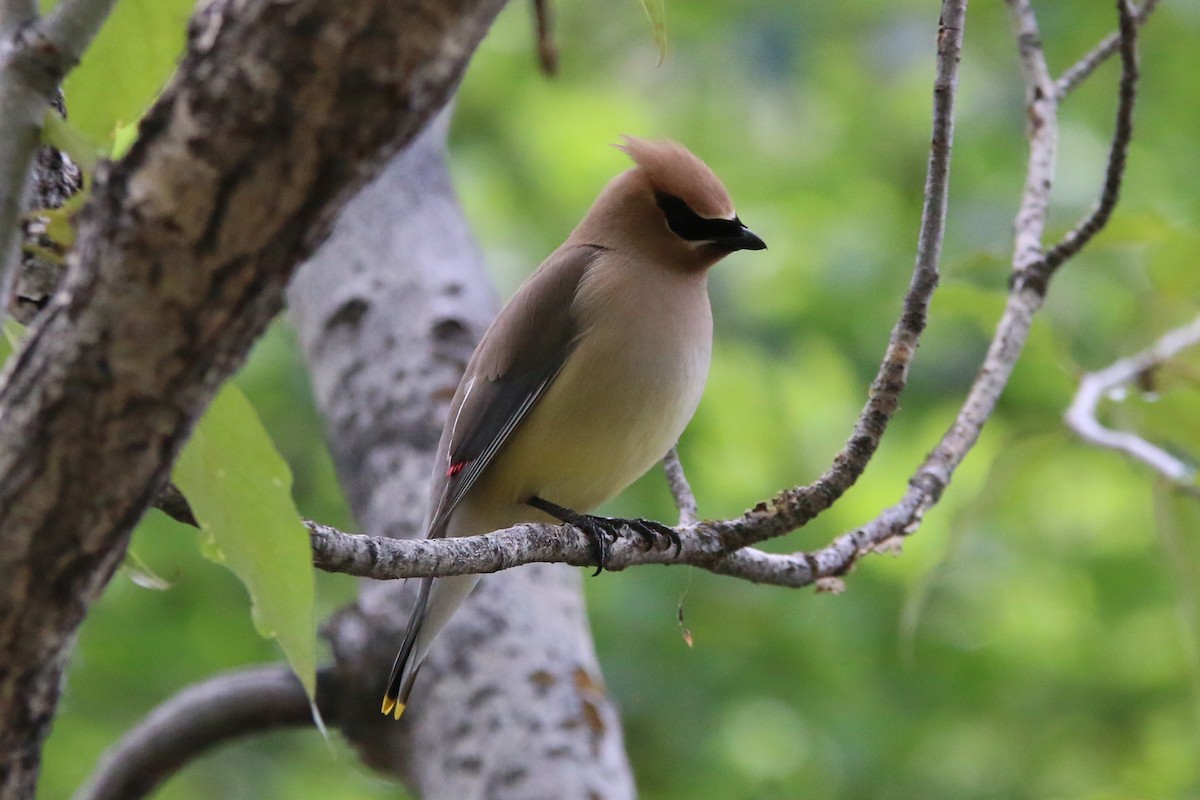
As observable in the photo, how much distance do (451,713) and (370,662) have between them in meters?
0.38

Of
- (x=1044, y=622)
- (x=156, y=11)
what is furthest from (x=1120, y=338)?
(x=156, y=11)

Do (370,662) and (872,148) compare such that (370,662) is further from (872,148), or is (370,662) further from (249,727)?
(872,148)

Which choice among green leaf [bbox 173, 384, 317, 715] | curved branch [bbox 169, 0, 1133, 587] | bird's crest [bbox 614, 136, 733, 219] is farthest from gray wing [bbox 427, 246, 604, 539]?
green leaf [bbox 173, 384, 317, 715]

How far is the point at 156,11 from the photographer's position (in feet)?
5.02

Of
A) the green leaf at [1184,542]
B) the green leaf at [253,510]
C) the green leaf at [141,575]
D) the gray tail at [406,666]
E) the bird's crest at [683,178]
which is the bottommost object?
the gray tail at [406,666]

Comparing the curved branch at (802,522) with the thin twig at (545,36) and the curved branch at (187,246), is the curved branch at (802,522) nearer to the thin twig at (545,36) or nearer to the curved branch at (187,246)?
the curved branch at (187,246)

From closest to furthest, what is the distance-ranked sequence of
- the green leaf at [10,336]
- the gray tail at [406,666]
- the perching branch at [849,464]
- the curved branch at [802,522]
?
the green leaf at [10,336] → the curved branch at [802,522] → the perching branch at [849,464] → the gray tail at [406,666]

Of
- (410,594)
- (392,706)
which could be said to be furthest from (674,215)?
(392,706)

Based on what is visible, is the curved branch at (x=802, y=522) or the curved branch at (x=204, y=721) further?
the curved branch at (x=204, y=721)

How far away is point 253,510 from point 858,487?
4211 mm

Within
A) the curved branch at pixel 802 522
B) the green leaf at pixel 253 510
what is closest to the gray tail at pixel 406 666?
the curved branch at pixel 802 522

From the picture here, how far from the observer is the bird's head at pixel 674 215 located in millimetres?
3900

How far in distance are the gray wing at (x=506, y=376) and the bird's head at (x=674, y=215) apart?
0.59 feet

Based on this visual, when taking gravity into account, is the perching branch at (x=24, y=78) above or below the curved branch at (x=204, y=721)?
above
